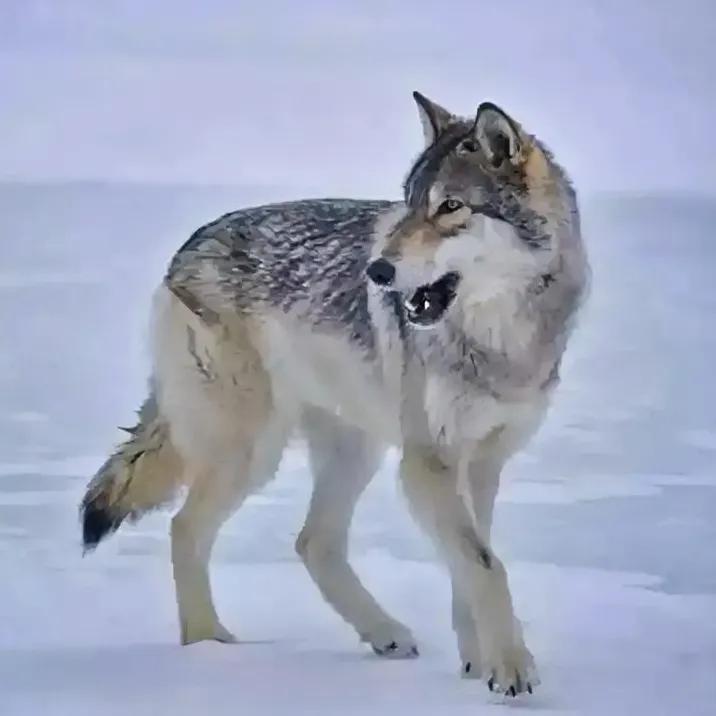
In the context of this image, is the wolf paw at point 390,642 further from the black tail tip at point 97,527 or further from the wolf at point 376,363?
the black tail tip at point 97,527

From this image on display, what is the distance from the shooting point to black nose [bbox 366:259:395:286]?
170 cm

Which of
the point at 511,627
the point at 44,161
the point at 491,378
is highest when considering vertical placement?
the point at 44,161

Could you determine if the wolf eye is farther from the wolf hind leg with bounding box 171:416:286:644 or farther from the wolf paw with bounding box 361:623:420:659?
the wolf paw with bounding box 361:623:420:659

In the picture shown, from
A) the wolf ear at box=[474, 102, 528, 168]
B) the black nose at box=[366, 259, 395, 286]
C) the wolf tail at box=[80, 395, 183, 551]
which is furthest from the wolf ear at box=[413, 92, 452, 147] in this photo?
the wolf tail at box=[80, 395, 183, 551]

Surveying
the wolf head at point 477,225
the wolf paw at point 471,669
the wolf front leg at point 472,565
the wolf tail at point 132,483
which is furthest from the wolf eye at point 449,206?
the wolf paw at point 471,669

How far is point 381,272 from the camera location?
1.72m

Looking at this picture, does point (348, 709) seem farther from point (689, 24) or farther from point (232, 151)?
point (689, 24)

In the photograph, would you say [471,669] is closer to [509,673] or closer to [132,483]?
[509,673]

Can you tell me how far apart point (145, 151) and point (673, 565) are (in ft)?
3.56

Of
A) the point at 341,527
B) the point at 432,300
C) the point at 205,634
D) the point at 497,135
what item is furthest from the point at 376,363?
the point at 205,634

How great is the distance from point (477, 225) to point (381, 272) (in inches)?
6.1

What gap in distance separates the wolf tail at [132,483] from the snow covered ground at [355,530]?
23 mm

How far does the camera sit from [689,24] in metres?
1.97

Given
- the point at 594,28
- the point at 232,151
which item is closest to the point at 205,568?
the point at 232,151
